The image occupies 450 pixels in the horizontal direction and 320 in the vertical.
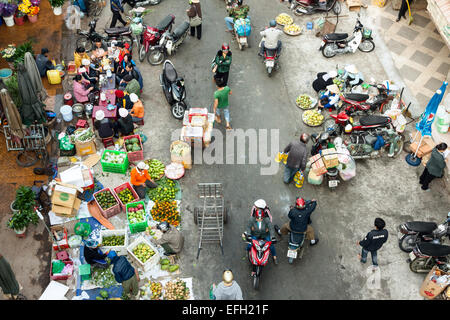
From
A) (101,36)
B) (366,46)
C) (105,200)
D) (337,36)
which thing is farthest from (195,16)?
(105,200)

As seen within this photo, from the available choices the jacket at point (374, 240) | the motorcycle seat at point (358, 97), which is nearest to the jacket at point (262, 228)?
the jacket at point (374, 240)

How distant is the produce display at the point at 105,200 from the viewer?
12262 mm

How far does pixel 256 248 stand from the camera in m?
10.7

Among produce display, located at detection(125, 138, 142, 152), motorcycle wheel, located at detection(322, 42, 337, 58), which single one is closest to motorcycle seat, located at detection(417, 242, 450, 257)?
produce display, located at detection(125, 138, 142, 152)

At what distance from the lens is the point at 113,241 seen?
11.6 metres

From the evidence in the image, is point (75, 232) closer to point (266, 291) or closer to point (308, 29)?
point (266, 291)

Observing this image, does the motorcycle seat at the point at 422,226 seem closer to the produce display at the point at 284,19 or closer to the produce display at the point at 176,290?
the produce display at the point at 176,290

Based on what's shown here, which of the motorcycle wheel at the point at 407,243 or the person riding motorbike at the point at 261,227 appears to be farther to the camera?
the motorcycle wheel at the point at 407,243

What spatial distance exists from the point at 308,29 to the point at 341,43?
1.76 meters

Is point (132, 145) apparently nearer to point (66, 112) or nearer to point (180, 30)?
point (66, 112)

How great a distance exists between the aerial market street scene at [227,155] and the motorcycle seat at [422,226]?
34 millimetres

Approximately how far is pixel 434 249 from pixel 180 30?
36.8 feet

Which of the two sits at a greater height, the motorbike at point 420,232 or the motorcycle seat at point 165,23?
the motorcycle seat at point 165,23

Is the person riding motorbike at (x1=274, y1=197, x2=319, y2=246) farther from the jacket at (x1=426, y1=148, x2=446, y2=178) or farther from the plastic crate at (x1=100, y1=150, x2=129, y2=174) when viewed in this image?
the plastic crate at (x1=100, y1=150, x2=129, y2=174)
